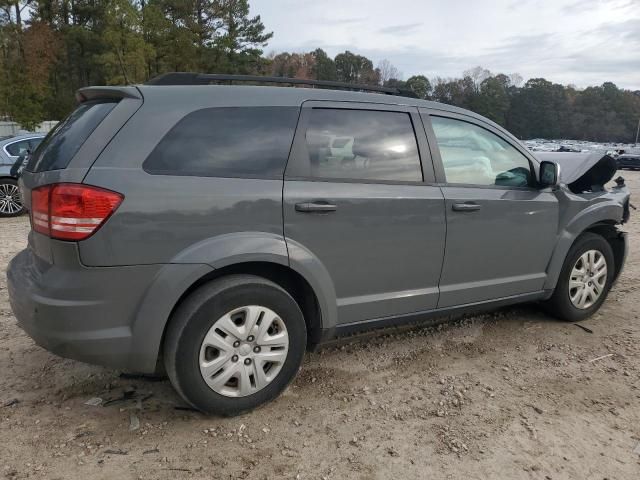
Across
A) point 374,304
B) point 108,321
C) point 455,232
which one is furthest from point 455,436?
point 108,321

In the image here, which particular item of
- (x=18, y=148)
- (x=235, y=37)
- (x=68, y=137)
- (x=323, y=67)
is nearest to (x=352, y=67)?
(x=323, y=67)

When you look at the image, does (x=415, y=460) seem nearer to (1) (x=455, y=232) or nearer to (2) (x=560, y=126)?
(1) (x=455, y=232)

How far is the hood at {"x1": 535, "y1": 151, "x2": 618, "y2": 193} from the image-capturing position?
14.6ft

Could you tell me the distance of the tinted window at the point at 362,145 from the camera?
3102mm

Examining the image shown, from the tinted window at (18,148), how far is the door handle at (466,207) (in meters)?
9.25

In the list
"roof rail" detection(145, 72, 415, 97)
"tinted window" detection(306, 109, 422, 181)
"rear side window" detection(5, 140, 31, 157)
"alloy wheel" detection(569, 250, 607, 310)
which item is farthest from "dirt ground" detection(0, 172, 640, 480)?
"rear side window" detection(5, 140, 31, 157)

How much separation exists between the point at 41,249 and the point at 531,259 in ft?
10.9

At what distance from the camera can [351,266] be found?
10.4 ft

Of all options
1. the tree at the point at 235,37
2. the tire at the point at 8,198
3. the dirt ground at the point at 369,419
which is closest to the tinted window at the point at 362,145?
the dirt ground at the point at 369,419

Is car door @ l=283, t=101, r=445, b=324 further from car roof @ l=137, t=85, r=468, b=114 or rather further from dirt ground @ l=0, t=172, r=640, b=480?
dirt ground @ l=0, t=172, r=640, b=480

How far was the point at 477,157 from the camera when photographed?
376cm

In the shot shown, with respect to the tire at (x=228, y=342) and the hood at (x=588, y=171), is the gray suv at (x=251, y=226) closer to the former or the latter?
the tire at (x=228, y=342)

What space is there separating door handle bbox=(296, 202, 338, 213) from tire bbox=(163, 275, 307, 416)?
456 mm

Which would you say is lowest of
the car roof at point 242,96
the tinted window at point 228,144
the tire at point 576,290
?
the tire at point 576,290
